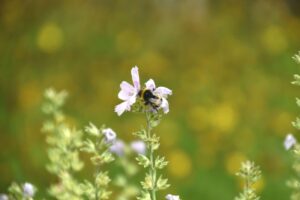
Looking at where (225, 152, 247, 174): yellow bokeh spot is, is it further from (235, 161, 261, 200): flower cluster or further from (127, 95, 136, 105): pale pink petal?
(127, 95, 136, 105): pale pink petal

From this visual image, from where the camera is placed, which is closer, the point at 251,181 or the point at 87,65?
the point at 251,181

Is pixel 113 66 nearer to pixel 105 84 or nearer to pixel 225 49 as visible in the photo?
pixel 105 84

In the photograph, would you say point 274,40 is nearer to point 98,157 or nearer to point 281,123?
point 281,123

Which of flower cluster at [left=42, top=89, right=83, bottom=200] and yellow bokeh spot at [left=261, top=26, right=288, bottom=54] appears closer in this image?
flower cluster at [left=42, top=89, right=83, bottom=200]

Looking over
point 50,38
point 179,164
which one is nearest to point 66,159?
point 179,164

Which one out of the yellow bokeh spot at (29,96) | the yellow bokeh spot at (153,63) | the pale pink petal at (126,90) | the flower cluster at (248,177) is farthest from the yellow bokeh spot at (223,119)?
the pale pink petal at (126,90)

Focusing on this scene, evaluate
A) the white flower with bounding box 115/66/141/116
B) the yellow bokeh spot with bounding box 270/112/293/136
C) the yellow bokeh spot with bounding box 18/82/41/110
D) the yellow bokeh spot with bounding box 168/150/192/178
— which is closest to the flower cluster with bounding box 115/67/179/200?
the white flower with bounding box 115/66/141/116

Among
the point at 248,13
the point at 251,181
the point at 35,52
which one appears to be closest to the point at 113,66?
the point at 35,52
